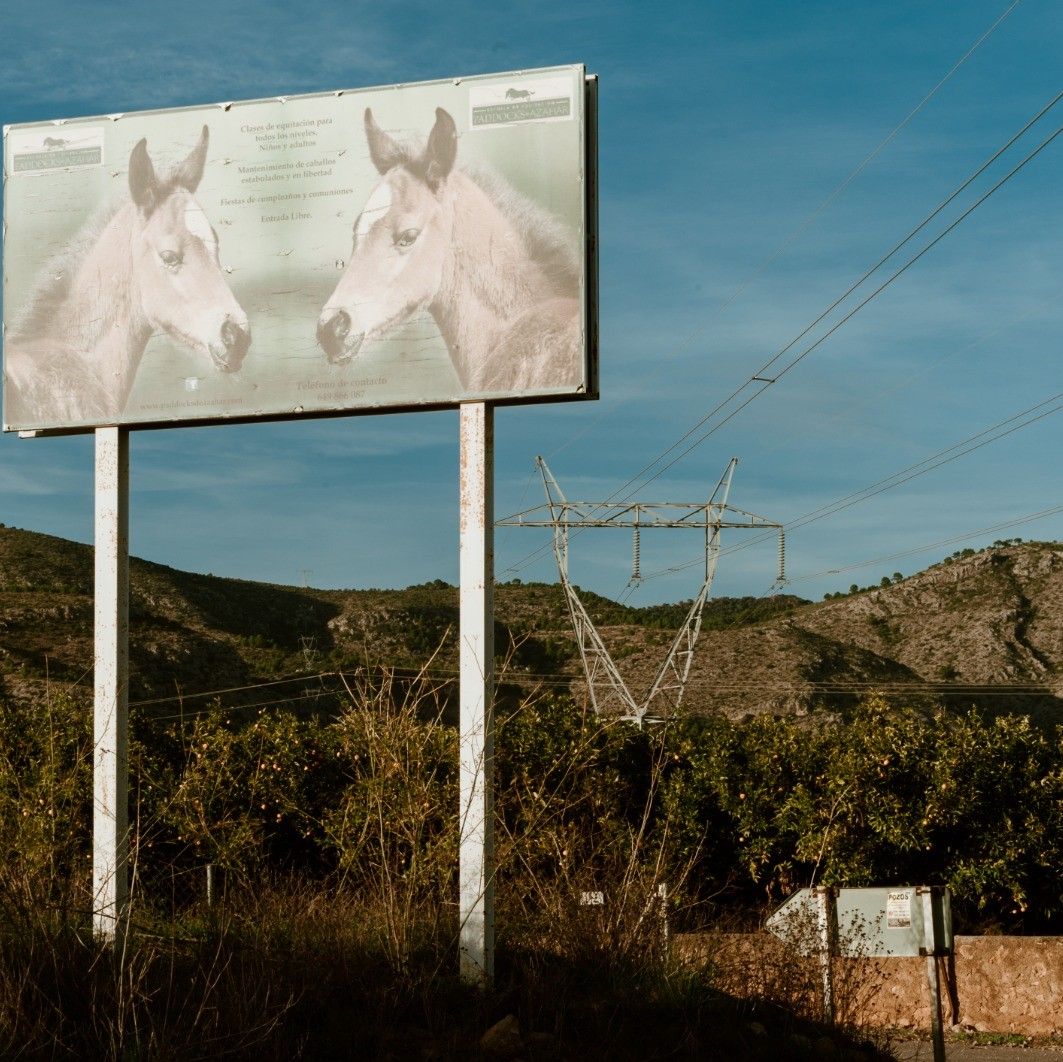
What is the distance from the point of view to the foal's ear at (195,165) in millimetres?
10508

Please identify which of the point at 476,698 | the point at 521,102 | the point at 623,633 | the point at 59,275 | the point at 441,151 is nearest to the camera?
the point at 476,698

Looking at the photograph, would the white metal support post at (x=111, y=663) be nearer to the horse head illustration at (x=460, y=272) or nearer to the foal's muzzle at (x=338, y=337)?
the foal's muzzle at (x=338, y=337)

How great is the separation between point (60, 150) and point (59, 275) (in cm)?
98

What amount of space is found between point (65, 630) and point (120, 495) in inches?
1676

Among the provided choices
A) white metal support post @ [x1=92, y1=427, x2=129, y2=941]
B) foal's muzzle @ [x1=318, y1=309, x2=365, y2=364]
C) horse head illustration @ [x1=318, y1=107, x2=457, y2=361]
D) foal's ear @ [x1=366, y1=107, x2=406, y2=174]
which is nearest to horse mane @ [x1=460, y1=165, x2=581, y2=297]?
horse head illustration @ [x1=318, y1=107, x2=457, y2=361]

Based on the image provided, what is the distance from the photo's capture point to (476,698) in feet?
30.8

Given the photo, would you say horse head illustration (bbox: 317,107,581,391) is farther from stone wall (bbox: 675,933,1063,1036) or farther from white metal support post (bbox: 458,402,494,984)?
stone wall (bbox: 675,933,1063,1036)

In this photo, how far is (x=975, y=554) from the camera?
3108 inches

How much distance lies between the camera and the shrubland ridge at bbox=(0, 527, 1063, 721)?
5162cm

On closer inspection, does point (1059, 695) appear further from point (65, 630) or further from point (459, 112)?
point (459, 112)

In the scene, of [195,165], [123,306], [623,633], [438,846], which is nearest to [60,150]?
[195,165]

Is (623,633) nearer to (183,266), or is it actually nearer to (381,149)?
(183,266)

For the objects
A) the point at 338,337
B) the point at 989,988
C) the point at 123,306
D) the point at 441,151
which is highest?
the point at 441,151

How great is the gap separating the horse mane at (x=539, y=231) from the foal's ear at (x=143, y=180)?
97.4 inches
